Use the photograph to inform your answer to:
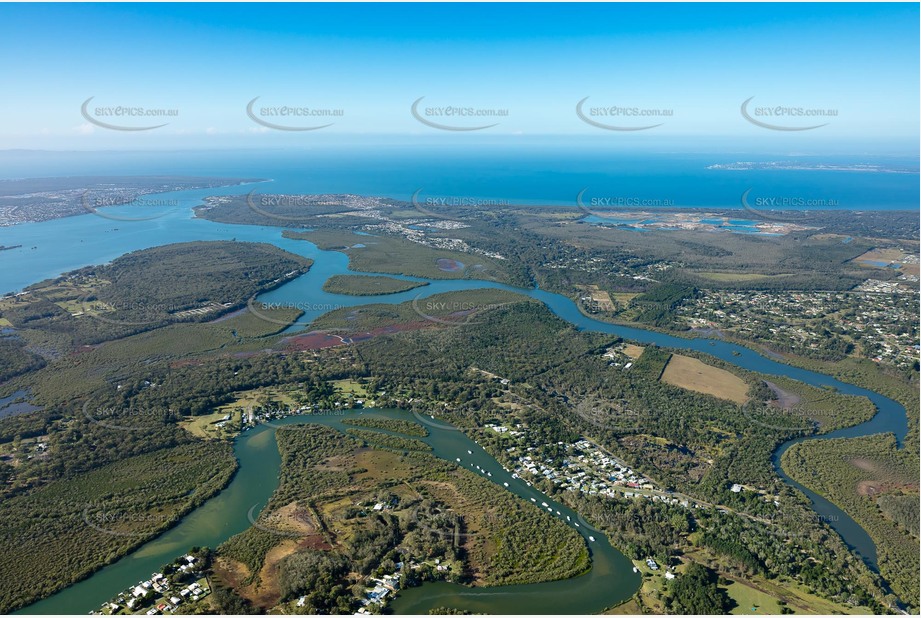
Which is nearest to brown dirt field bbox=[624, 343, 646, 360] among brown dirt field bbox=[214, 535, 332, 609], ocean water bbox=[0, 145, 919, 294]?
brown dirt field bbox=[214, 535, 332, 609]

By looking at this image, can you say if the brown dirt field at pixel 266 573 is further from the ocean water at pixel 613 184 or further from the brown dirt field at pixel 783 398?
the ocean water at pixel 613 184

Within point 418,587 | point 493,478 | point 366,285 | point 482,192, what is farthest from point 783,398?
point 482,192

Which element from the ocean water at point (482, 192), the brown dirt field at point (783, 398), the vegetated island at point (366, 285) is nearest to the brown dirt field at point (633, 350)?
the brown dirt field at point (783, 398)

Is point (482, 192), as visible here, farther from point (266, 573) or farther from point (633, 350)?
point (266, 573)

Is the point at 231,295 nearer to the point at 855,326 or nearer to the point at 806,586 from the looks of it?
the point at 806,586

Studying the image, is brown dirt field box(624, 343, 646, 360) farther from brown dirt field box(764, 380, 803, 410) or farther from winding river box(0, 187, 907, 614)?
brown dirt field box(764, 380, 803, 410)
